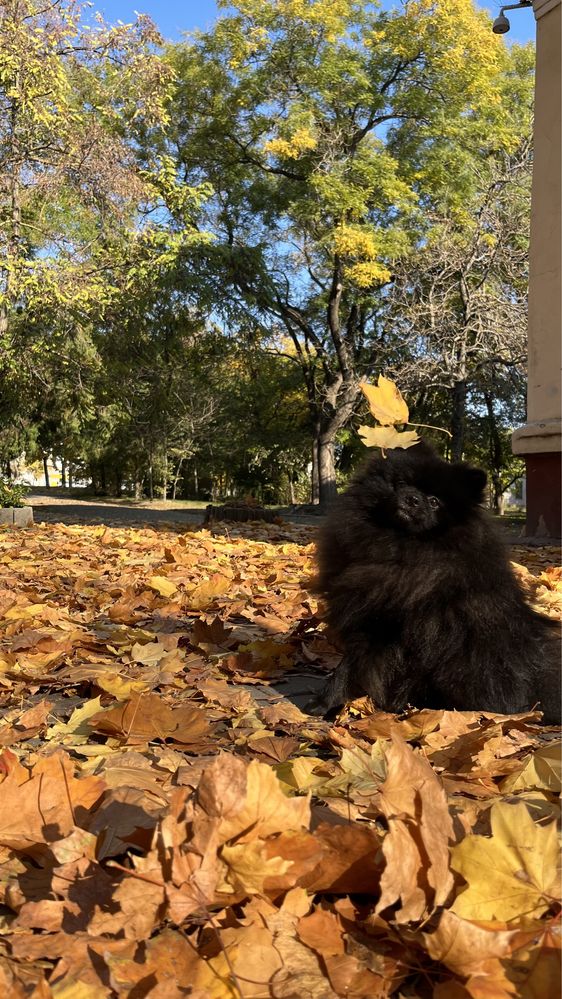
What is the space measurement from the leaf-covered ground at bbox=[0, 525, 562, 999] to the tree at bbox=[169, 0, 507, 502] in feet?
73.3

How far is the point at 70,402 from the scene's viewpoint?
103 feet

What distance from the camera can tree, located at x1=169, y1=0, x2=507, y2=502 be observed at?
78.6 ft

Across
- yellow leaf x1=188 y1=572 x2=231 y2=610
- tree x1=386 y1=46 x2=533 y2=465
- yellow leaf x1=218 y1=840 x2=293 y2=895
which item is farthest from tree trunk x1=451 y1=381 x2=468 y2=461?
yellow leaf x1=218 y1=840 x2=293 y2=895

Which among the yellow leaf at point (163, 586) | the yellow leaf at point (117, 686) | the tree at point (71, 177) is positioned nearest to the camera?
the yellow leaf at point (117, 686)

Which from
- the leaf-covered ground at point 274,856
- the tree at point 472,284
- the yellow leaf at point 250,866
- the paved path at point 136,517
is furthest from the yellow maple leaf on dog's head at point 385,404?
the tree at point 472,284

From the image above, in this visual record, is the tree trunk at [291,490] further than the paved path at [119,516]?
Yes

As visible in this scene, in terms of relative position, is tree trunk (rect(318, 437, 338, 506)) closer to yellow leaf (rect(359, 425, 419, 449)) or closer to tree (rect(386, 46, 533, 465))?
tree (rect(386, 46, 533, 465))

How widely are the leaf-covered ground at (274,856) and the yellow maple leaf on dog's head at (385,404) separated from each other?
3.84 ft

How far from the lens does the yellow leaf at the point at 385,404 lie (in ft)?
10.3

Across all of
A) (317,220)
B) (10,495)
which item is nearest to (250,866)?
(10,495)

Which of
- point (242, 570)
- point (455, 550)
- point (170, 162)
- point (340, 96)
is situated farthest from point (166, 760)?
point (340, 96)

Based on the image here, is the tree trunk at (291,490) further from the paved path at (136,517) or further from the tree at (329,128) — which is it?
the paved path at (136,517)

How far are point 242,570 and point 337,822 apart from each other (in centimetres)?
514

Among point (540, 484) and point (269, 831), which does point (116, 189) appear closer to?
point (540, 484)
